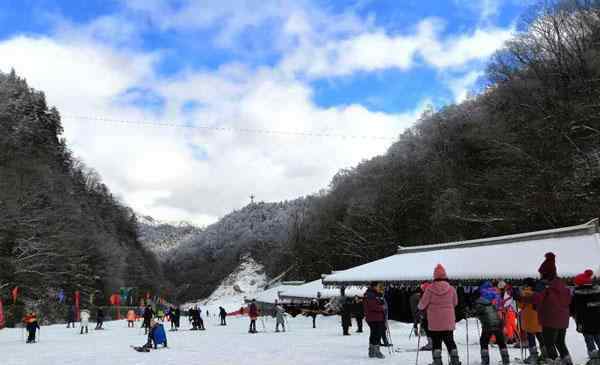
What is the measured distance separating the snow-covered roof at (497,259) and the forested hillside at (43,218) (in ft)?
99.5

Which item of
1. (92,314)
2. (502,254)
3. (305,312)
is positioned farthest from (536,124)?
(92,314)

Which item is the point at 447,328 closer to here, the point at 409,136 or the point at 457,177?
the point at 457,177

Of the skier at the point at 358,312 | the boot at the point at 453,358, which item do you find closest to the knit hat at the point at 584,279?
the boot at the point at 453,358

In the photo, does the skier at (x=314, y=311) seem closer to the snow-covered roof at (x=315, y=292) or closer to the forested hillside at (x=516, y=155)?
the snow-covered roof at (x=315, y=292)

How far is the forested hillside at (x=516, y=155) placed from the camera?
44.0 meters

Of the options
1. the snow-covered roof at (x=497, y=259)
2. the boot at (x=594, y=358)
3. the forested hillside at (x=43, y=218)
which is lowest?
the boot at (x=594, y=358)

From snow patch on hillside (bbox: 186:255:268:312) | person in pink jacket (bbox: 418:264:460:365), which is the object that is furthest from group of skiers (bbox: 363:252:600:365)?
snow patch on hillside (bbox: 186:255:268:312)

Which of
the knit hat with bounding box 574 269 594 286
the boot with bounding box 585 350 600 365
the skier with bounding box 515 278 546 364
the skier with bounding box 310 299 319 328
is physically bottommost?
the skier with bounding box 310 299 319 328

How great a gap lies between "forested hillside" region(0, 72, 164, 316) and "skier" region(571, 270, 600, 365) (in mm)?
45988

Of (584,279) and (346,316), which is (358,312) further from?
(584,279)

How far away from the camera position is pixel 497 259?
23578mm

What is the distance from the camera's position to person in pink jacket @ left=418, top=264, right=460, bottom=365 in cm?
1030

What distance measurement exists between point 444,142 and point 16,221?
44210 millimetres

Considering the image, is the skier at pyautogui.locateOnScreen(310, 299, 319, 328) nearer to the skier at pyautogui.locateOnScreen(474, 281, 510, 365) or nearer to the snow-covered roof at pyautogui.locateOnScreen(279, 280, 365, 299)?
the snow-covered roof at pyautogui.locateOnScreen(279, 280, 365, 299)
